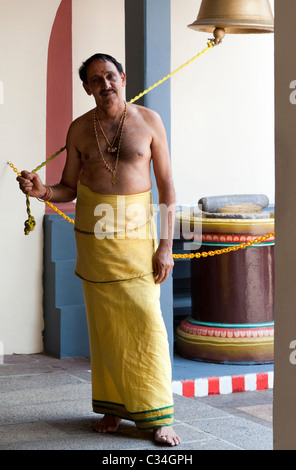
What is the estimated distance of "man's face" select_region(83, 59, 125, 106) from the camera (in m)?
3.93

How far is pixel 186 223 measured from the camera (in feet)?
21.9

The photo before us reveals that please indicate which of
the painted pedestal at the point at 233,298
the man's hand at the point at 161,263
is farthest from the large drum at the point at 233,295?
the man's hand at the point at 161,263

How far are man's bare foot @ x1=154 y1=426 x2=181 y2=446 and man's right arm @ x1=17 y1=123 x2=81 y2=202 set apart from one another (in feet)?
4.29

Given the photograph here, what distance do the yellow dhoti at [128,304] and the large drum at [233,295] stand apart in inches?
95.6

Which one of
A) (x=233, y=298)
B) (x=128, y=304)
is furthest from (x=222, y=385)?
(x=128, y=304)

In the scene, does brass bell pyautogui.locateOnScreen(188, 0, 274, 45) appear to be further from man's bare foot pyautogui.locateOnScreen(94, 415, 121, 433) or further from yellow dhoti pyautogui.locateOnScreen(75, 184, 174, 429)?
man's bare foot pyautogui.locateOnScreen(94, 415, 121, 433)

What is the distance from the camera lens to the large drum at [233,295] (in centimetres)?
636

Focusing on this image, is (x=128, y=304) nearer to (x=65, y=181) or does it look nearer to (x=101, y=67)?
(x=65, y=181)

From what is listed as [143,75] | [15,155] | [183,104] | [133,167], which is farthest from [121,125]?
[183,104]

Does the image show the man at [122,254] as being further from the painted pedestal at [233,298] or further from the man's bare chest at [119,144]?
the painted pedestal at [233,298]
